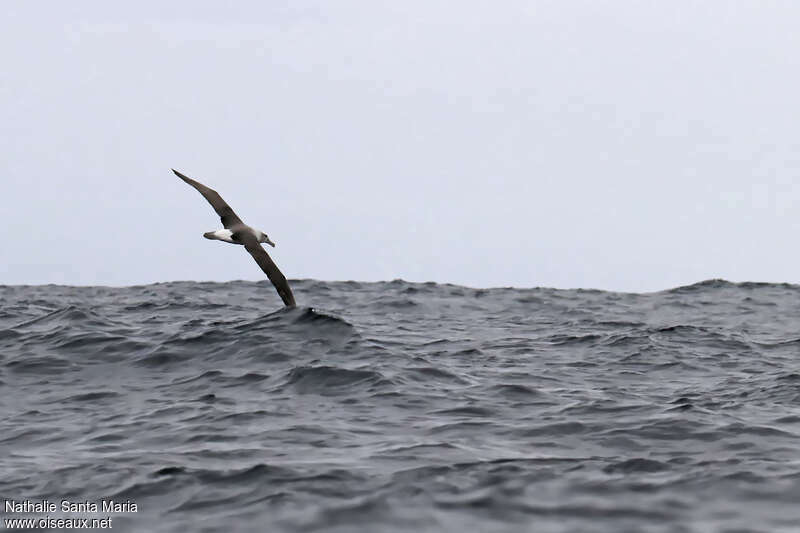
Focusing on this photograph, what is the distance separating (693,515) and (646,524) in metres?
0.51

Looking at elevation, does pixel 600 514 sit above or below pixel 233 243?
below

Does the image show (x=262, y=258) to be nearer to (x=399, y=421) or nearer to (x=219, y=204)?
(x=219, y=204)

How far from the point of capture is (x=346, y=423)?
1207cm

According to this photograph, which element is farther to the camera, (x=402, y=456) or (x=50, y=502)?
(x=402, y=456)

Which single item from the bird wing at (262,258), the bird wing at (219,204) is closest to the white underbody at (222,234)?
the bird wing at (262,258)

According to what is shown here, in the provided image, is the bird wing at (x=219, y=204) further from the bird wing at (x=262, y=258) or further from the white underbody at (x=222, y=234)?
the bird wing at (x=262, y=258)

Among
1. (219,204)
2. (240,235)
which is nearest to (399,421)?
(240,235)

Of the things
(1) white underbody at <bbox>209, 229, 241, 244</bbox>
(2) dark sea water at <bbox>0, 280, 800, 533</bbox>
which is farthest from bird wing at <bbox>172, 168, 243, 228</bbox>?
(2) dark sea water at <bbox>0, 280, 800, 533</bbox>

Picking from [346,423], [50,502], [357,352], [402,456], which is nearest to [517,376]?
[357,352]

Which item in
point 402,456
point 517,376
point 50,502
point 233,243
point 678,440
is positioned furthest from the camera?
point 233,243

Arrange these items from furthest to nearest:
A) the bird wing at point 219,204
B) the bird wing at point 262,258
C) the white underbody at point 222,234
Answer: the bird wing at point 219,204, the white underbody at point 222,234, the bird wing at point 262,258

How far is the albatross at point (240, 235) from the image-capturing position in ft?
56.7

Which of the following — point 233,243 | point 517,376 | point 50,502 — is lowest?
point 50,502

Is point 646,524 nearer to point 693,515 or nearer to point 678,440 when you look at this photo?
point 693,515
